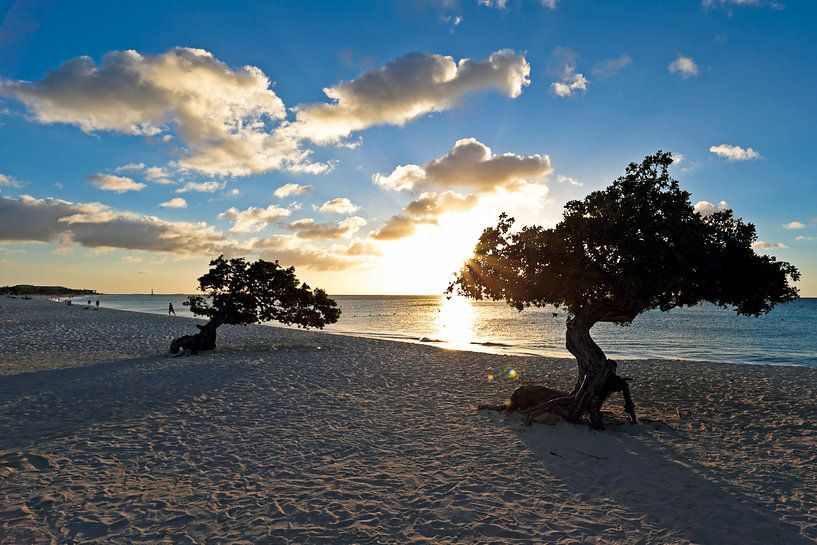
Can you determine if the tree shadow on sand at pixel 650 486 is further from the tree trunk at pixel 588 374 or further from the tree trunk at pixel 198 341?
the tree trunk at pixel 198 341

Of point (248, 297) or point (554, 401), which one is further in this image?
point (248, 297)

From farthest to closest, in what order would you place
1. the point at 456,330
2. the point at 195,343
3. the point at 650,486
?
the point at 456,330, the point at 195,343, the point at 650,486

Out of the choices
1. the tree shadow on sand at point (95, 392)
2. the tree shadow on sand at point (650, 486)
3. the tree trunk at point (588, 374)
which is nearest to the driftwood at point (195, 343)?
the tree shadow on sand at point (95, 392)

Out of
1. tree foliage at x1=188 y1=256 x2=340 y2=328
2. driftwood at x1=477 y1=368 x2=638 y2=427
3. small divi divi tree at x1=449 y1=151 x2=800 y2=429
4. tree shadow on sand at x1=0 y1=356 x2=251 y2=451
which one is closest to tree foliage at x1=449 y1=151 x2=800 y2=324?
small divi divi tree at x1=449 y1=151 x2=800 y2=429

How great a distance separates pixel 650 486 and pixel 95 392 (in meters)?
16.9

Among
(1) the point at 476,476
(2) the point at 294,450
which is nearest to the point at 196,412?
(2) the point at 294,450

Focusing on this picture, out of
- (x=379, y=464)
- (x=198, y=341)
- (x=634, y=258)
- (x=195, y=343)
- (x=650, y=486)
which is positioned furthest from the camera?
(x=198, y=341)

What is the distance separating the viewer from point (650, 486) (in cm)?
888

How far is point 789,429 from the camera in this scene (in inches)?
512

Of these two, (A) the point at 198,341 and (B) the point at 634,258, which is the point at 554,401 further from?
(A) the point at 198,341

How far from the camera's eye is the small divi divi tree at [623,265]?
1255cm

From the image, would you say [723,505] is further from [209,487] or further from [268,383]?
[268,383]

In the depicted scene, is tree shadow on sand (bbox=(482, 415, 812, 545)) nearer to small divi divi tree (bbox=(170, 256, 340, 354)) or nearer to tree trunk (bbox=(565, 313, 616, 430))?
tree trunk (bbox=(565, 313, 616, 430))

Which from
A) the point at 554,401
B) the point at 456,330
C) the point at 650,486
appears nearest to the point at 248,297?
the point at 554,401
